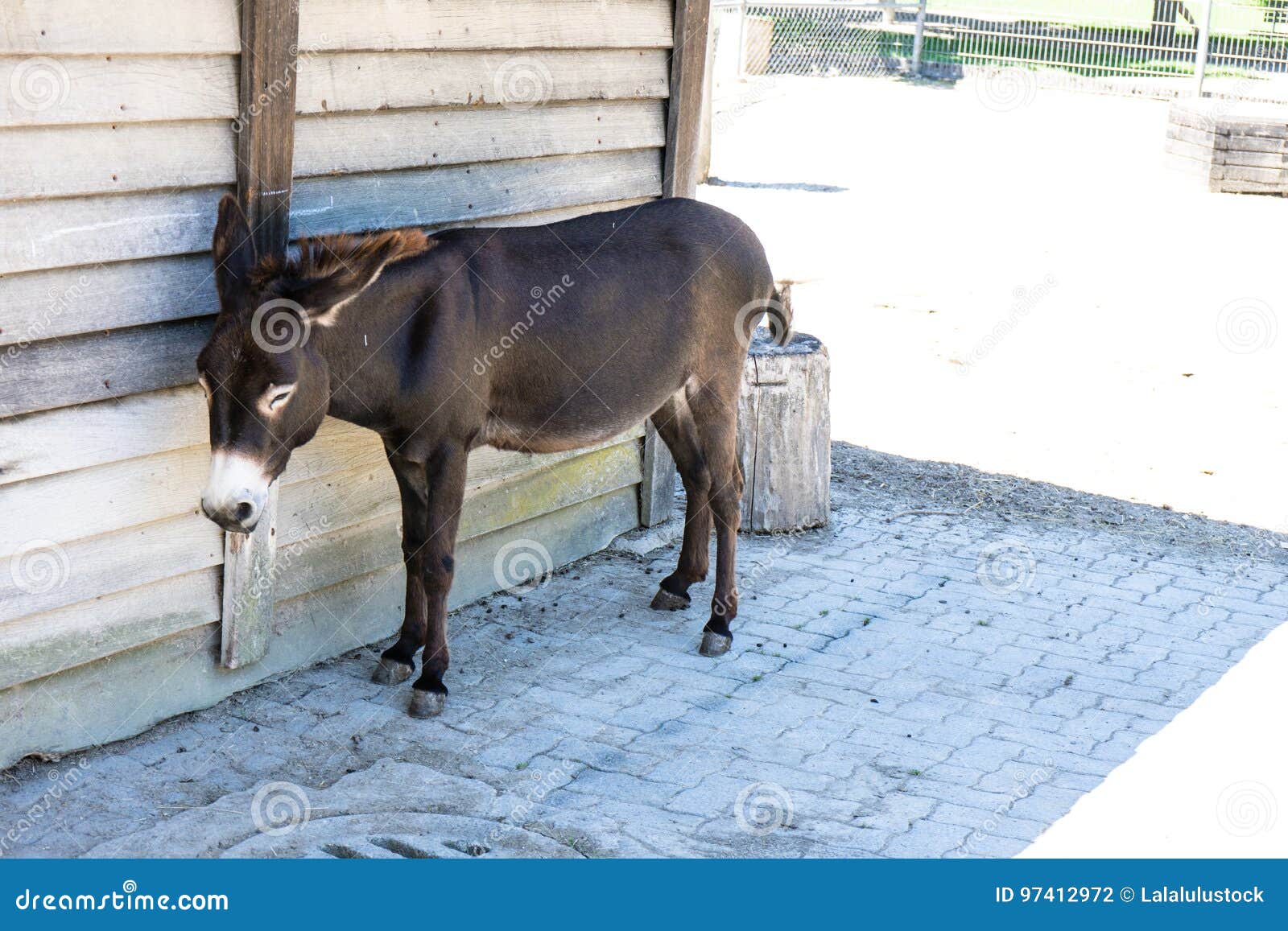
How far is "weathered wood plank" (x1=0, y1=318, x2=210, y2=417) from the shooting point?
4.23 metres

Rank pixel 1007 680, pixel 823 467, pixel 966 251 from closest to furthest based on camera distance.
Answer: pixel 1007 680, pixel 823 467, pixel 966 251

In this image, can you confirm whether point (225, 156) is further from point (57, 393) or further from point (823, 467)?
point (823, 467)

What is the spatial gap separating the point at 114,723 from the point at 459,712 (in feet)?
3.90

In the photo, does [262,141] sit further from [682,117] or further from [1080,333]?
[1080,333]

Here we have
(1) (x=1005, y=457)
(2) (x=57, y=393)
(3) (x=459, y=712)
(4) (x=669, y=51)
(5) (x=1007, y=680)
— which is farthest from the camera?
(1) (x=1005, y=457)

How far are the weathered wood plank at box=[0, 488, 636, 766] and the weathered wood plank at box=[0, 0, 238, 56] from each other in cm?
179

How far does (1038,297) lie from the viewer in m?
11.8

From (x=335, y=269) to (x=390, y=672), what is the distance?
167cm

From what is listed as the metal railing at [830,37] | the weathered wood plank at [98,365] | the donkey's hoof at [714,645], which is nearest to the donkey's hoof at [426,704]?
the donkey's hoof at [714,645]

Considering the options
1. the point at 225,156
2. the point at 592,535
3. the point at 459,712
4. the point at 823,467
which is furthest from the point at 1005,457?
the point at 225,156

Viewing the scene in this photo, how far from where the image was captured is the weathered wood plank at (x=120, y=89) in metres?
4.04

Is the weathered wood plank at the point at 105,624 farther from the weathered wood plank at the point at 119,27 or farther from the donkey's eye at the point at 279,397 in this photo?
the weathered wood plank at the point at 119,27

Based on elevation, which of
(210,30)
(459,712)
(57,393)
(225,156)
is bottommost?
(459,712)

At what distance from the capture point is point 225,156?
4.64 metres
